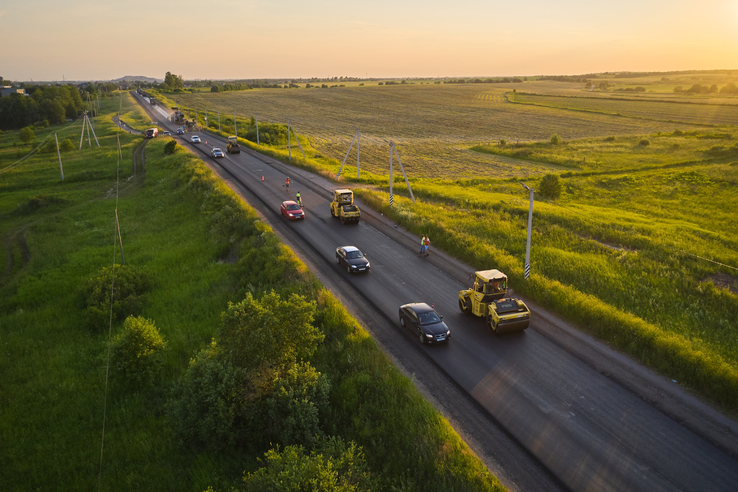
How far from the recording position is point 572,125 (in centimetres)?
11225

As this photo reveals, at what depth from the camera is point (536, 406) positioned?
50.0 ft

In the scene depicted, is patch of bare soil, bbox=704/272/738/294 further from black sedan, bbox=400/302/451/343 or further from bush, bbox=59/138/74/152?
bush, bbox=59/138/74/152

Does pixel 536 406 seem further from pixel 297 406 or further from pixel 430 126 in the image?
pixel 430 126

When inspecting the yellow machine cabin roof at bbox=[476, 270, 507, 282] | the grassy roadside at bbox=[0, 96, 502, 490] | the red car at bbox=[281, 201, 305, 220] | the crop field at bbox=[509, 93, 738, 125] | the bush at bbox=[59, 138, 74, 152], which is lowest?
the grassy roadside at bbox=[0, 96, 502, 490]

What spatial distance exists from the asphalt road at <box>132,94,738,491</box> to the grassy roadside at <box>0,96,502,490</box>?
1668mm

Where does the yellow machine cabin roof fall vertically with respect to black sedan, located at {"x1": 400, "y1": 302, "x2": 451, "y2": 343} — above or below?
above

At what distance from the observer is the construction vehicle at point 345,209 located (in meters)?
35.8

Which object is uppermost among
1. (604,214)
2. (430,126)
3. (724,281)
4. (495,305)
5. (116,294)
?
(430,126)

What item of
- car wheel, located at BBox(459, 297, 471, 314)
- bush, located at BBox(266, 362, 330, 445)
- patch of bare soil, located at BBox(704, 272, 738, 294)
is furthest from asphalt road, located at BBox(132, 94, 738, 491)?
patch of bare soil, located at BBox(704, 272, 738, 294)

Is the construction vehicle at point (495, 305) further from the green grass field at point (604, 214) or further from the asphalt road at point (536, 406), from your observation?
the green grass field at point (604, 214)

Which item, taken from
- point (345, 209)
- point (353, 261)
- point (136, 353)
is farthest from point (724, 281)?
point (136, 353)

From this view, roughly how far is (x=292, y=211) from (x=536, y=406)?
86.1ft

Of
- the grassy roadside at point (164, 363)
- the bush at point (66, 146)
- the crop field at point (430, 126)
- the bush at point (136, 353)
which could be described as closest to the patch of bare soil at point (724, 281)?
the grassy roadside at point (164, 363)

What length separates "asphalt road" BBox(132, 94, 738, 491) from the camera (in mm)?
12594
